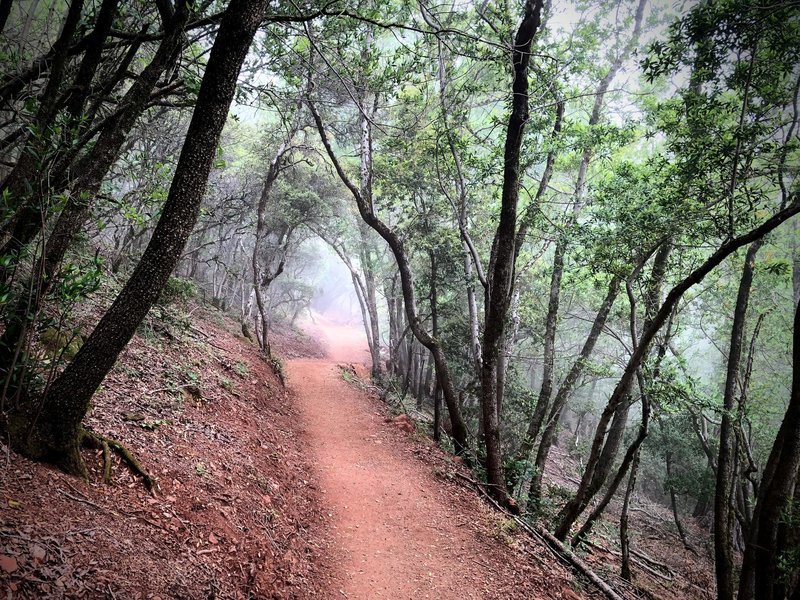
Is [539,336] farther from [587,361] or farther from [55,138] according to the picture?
[55,138]

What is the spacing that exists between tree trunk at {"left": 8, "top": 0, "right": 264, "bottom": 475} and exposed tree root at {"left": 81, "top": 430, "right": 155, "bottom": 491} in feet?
1.65

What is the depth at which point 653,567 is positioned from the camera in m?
11.5

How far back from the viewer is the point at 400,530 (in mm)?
6473

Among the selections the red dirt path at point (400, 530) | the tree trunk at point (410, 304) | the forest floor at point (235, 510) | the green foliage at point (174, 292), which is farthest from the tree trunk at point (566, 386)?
the green foliage at point (174, 292)

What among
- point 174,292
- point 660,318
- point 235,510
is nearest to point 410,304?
point 660,318

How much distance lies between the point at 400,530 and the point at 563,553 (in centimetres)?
320

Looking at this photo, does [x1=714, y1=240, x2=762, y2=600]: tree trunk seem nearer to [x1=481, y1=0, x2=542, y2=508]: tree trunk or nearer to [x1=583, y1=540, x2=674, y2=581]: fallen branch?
[x1=583, y1=540, x2=674, y2=581]: fallen branch

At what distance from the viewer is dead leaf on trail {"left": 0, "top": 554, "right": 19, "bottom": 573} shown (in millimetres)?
2181

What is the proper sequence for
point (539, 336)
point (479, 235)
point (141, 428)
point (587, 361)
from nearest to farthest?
point (141, 428)
point (587, 361)
point (479, 235)
point (539, 336)

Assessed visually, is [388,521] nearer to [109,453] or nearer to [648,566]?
[109,453]

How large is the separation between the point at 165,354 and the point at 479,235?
1093cm

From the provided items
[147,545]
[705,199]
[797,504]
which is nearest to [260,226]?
[147,545]

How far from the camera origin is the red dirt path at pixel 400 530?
5.37m

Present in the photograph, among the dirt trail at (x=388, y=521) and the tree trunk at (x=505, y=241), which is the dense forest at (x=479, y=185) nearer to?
the tree trunk at (x=505, y=241)
